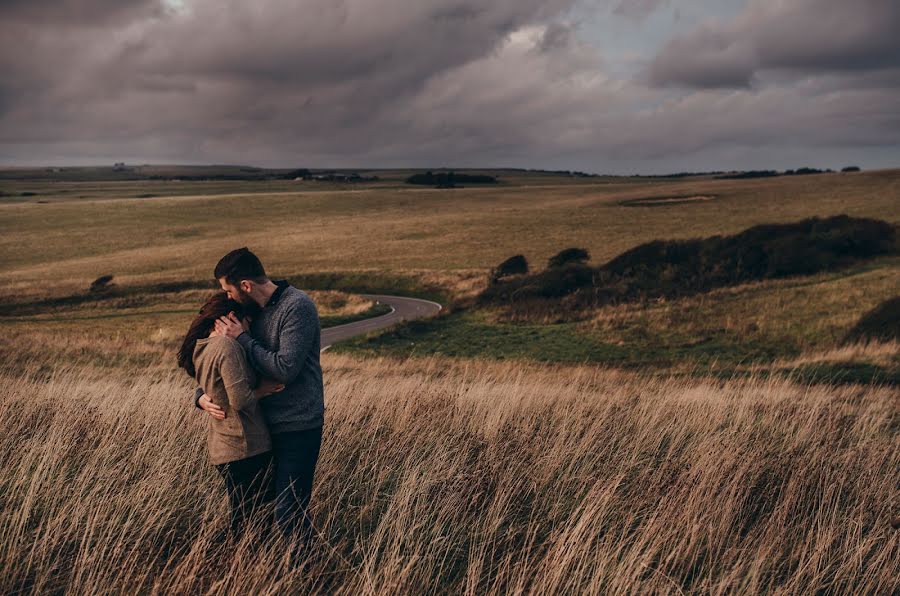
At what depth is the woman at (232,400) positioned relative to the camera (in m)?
3.46

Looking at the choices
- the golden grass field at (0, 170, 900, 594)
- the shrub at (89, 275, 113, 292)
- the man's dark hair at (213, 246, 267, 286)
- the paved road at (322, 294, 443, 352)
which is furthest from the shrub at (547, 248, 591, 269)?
the man's dark hair at (213, 246, 267, 286)

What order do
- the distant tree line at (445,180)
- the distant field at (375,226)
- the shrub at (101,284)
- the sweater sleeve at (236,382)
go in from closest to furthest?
the sweater sleeve at (236,382) < the shrub at (101,284) < the distant field at (375,226) < the distant tree line at (445,180)

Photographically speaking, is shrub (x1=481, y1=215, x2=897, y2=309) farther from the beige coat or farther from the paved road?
the beige coat

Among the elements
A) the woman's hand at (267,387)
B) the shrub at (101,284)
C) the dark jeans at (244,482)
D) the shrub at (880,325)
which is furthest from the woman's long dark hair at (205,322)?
the shrub at (101,284)

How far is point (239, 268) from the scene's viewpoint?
3.62 m

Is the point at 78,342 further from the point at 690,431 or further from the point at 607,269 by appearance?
the point at 607,269

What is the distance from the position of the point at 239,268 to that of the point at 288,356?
609mm

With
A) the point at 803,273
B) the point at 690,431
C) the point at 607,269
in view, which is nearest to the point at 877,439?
the point at 690,431

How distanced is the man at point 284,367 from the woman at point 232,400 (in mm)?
64

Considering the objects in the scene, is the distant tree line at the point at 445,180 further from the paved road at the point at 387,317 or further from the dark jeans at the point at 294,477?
the dark jeans at the point at 294,477

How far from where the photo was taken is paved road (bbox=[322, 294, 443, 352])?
106 feet

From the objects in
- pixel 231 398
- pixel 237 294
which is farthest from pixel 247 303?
pixel 231 398

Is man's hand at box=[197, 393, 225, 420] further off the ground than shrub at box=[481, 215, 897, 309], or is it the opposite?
man's hand at box=[197, 393, 225, 420]

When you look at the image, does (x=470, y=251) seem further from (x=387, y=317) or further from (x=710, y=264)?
(x=710, y=264)
